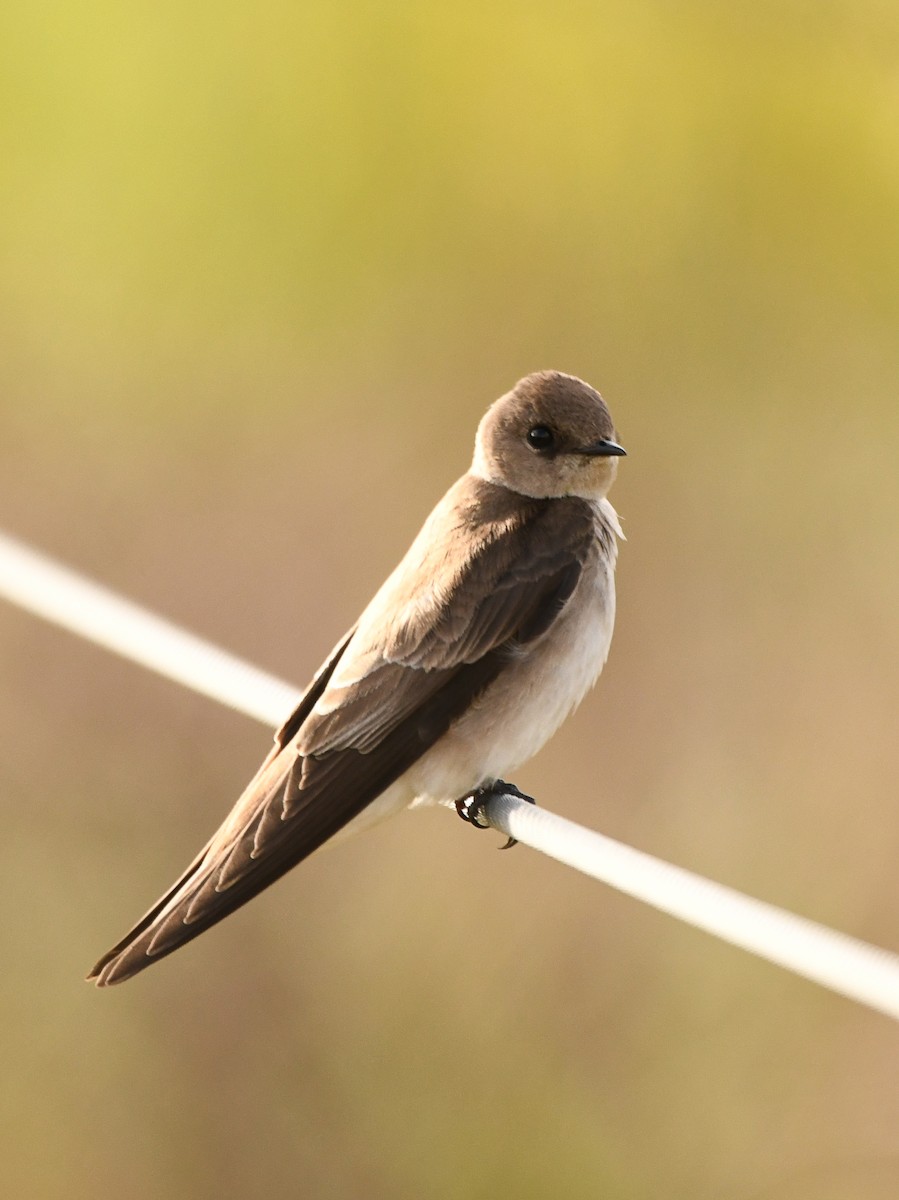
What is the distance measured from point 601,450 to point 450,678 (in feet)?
1.67

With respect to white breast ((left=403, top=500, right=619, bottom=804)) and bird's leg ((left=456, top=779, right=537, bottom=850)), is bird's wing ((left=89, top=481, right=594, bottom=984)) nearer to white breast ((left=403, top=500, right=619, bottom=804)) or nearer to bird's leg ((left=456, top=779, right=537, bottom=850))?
white breast ((left=403, top=500, right=619, bottom=804))

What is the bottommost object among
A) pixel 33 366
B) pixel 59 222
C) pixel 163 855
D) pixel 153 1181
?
pixel 153 1181

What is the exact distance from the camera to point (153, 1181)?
13.2 ft

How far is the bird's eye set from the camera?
2990 millimetres

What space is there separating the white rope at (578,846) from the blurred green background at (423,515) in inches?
58.7

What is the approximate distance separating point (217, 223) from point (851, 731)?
7.99 feet

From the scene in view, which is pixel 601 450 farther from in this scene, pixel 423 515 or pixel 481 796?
pixel 423 515

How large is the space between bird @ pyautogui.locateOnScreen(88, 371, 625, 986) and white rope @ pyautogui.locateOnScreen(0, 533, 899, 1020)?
13 cm

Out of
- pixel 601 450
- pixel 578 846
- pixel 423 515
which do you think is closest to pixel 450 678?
pixel 601 450

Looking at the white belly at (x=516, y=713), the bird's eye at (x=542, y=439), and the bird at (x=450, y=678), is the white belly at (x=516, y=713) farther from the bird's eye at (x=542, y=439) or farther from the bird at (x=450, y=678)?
the bird's eye at (x=542, y=439)

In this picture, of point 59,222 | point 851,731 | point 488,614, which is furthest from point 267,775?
point 59,222

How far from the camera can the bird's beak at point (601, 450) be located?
292 centimetres

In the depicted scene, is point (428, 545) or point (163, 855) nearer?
point (428, 545)

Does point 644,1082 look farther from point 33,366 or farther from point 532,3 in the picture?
point 532,3
